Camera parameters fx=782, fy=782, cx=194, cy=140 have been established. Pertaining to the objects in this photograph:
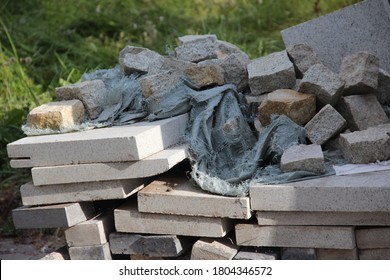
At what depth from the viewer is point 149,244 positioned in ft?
15.7

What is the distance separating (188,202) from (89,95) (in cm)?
126

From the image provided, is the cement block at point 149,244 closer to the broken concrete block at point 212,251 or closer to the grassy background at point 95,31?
the broken concrete block at point 212,251

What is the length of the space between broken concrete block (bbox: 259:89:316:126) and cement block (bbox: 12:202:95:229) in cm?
131

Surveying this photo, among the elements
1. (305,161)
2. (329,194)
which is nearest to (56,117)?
(305,161)

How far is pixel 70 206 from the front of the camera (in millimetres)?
4801

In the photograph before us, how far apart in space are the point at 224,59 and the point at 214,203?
4.91 feet

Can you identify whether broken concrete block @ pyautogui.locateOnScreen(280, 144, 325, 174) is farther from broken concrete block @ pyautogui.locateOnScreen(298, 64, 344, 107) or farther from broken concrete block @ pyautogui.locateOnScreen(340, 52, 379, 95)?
broken concrete block @ pyautogui.locateOnScreen(340, 52, 379, 95)

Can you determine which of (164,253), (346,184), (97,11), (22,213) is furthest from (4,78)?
(346,184)

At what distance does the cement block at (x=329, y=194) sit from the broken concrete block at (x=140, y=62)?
5.39ft

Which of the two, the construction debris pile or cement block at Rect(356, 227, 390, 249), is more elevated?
the construction debris pile

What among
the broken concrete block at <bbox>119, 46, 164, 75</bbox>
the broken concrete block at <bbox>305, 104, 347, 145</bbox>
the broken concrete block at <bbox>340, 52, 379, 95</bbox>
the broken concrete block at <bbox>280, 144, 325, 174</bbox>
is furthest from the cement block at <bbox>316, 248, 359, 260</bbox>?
the broken concrete block at <bbox>119, 46, 164, 75</bbox>

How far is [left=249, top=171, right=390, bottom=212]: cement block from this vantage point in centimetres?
426

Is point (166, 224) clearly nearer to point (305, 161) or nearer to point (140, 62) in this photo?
point (305, 161)

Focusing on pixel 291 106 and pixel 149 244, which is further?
pixel 291 106
